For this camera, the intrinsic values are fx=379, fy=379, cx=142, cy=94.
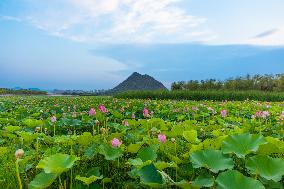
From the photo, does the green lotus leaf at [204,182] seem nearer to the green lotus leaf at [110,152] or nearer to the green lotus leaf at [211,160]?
the green lotus leaf at [211,160]

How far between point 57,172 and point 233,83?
32808 millimetres

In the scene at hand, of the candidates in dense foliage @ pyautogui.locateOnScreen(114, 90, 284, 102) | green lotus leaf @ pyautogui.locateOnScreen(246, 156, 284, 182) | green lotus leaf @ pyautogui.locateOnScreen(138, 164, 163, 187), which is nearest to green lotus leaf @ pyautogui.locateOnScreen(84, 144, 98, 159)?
green lotus leaf @ pyautogui.locateOnScreen(138, 164, 163, 187)

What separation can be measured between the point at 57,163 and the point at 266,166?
120 cm

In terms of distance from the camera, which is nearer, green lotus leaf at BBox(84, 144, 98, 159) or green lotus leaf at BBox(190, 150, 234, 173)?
green lotus leaf at BBox(190, 150, 234, 173)

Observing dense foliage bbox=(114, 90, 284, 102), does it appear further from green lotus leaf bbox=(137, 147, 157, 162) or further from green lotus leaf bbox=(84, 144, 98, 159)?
green lotus leaf bbox=(137, 147, 157, 162)

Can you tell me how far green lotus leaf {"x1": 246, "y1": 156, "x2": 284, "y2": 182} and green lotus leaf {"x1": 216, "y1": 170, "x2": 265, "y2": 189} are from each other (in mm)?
248

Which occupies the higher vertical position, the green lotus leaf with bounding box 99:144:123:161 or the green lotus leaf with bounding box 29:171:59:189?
the green lotus leaf with bounding box 99:144:123:161

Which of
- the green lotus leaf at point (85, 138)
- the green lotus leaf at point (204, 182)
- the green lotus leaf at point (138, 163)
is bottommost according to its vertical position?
the green lotus leaf at point (204, 182)

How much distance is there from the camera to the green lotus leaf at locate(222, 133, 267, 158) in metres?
2.38

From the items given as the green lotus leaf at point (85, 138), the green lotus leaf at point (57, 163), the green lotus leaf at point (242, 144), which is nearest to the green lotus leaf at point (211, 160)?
the green lotus leaf at point (242, 144)

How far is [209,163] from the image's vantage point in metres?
2.27

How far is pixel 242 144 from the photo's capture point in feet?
7.92

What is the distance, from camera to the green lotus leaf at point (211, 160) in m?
2.24

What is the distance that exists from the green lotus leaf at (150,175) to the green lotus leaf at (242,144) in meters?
0.53
